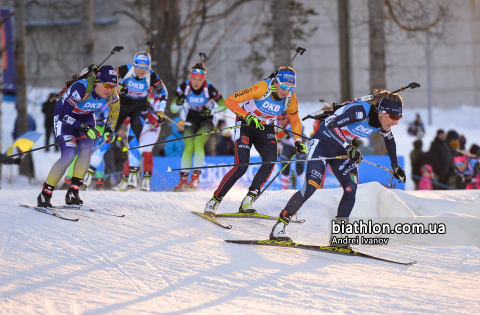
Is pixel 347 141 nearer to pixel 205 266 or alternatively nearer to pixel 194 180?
pixel 205 266

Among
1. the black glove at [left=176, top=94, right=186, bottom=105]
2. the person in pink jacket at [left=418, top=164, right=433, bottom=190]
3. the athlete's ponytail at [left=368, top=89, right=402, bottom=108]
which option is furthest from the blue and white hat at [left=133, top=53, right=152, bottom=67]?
the person in pink jacket at [left=418, top=164, right=433, bottom=190]

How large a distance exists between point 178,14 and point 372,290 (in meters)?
12.0

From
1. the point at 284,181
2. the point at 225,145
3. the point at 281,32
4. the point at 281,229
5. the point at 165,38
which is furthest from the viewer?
the point at 165,38

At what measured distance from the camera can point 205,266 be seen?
4.55 metres

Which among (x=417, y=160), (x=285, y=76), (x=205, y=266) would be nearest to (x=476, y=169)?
(x=417, y=160)

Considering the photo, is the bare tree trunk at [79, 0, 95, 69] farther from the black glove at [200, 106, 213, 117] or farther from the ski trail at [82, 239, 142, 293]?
the ski trail at [82, 239, 142, 293]

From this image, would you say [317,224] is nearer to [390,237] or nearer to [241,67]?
[390,237]

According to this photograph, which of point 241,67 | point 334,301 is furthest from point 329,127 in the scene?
point 241,67

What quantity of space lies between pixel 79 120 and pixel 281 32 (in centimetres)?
755

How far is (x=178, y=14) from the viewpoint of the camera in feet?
48.0

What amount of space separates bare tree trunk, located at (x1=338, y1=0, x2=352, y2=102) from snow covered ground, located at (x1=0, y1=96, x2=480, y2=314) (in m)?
6.00

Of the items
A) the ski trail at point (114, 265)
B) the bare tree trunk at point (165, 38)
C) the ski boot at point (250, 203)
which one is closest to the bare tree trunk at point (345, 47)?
the bare tree trunk at point (165, 38)

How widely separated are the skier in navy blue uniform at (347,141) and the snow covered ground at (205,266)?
1.78 feet

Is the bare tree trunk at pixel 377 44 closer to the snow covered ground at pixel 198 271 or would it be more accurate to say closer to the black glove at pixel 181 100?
the black glove at pixel 181 100
